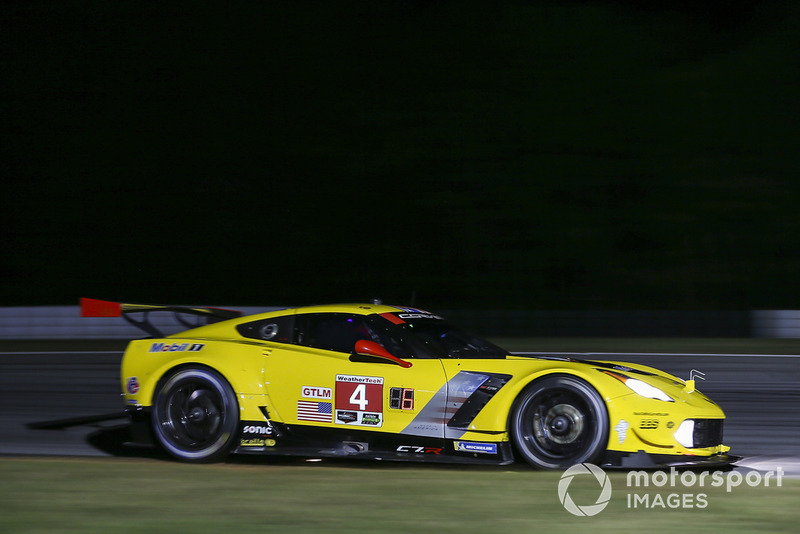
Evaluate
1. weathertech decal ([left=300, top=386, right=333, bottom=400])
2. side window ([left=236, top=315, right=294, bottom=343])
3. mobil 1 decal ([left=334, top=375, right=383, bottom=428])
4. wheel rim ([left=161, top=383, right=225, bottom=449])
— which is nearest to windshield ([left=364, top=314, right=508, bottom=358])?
mobil 1 decal ([left=334, top=375, right=383, bottom=428])

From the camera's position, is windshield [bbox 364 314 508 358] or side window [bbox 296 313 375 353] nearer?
windshield [bbox 364 314 508 358]

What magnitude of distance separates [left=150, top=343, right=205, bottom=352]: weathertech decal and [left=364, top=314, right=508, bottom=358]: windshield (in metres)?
1.28

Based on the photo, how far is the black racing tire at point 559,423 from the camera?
5773 mm

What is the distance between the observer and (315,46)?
26234 mm

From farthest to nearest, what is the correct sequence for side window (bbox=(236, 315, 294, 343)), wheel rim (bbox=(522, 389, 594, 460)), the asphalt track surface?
the asphalt track surface, side window (bbox=(236, 315, 294, 343)), wheel rim (bbox=(522, 389, 594, 460))

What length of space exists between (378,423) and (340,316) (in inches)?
35.2

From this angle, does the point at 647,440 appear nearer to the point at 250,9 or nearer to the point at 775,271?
the point at 775,271

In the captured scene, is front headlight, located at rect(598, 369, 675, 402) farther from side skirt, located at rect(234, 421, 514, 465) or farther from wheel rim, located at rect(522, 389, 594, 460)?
side skirt, located at rect(234, 421, 514, 465)

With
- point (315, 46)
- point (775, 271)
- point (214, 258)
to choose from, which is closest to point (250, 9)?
point (315, 46)

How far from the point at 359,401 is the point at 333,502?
1389 millimetres

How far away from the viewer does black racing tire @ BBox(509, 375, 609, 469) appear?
5.77 m

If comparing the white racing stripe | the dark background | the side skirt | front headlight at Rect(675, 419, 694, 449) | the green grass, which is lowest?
the green grass

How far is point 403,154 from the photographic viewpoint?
24.0 m

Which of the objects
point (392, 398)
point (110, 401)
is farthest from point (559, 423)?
point (110, 401)
